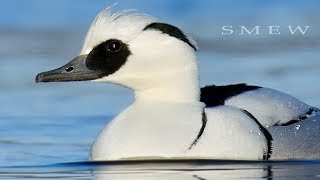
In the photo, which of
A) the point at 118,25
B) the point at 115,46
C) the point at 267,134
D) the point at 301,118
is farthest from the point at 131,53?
the point at 301,118

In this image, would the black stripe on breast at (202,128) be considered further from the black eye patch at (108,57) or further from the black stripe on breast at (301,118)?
the black eye patch at (108,57)

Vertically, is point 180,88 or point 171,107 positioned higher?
point 180,88

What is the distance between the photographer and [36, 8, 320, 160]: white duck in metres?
11.6

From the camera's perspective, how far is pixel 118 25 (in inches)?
464

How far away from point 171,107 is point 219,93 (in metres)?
0.49

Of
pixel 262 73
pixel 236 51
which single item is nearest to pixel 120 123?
pixel 262 73

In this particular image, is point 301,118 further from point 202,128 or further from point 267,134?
point 202,128

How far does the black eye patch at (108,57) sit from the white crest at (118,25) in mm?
82

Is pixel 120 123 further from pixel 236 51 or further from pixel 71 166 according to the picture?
pixel 236 51

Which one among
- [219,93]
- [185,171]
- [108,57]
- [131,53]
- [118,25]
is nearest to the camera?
[185,171]

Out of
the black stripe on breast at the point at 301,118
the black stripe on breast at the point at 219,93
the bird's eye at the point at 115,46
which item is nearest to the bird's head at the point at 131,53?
the bird's eye at the point at 115,46

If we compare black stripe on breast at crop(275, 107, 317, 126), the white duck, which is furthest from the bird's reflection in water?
black stripe on breast at crop(275, 107, 317, 126)

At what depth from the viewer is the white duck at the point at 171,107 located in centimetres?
1156

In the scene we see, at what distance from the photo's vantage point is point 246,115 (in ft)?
38.9
